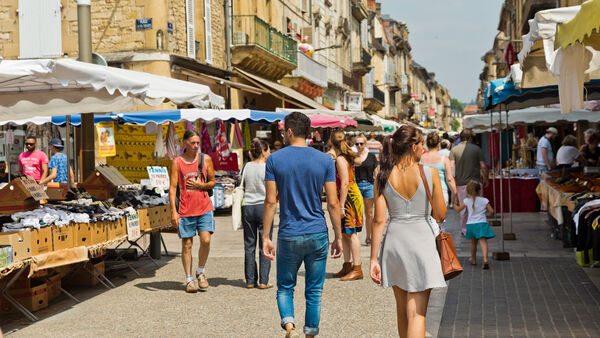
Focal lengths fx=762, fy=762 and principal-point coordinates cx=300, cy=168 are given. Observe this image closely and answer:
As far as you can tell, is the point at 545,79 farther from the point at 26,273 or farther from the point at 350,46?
the point at 350,46

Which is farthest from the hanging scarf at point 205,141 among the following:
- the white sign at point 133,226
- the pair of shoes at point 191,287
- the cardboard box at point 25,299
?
the cardboard box at point 25,299

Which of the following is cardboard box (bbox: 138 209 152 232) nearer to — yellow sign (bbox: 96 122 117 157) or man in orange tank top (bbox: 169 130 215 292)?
man in orange tank top (bbox: 169 130 215 292)

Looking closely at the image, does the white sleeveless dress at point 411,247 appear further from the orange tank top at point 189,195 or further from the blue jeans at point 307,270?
the orange tank top at point 189,195

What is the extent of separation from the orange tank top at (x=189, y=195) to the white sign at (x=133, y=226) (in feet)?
2.81

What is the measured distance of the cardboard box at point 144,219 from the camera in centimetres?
931

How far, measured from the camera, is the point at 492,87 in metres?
10.7

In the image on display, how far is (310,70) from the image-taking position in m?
34.4

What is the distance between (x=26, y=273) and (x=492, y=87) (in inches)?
261

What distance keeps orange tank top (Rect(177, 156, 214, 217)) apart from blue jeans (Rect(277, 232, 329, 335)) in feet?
9.79

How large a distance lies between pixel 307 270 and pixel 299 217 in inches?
16.3

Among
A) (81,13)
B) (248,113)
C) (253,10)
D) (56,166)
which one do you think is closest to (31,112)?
(81,13)

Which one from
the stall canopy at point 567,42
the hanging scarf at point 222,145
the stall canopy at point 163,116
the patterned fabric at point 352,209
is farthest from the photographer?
the hanging scarf at point 222,145

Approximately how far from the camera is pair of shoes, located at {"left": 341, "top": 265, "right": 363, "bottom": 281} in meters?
8.86

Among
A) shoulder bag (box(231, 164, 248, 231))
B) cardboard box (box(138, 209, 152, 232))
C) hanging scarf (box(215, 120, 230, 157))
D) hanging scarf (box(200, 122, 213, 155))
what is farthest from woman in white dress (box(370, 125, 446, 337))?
hanging scarf (box(215, 120, 230, 157))
